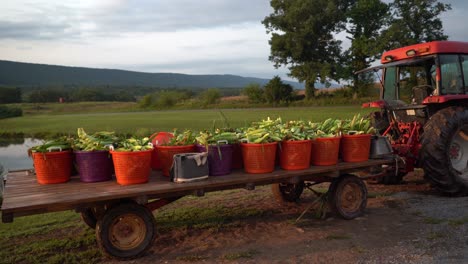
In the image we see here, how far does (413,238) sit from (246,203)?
113 inches

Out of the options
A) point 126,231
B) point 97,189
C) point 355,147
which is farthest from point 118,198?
point 355,147

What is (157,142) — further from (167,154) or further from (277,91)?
(277,91)

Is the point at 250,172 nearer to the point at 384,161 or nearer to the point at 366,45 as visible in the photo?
the point at 384,161

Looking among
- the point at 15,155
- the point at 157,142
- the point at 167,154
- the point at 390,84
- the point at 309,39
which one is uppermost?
the point at 309,39

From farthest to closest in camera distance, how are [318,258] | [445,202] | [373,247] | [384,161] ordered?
[445,202]
[384,161]
[373,247]
[318,258]

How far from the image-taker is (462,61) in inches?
295

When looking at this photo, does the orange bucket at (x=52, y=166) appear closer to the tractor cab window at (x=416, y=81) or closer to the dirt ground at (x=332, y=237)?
the dirt ground at (x=332, y=237)

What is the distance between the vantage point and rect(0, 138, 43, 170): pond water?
19781 millimetres

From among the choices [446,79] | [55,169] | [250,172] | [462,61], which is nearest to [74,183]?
[55,169]

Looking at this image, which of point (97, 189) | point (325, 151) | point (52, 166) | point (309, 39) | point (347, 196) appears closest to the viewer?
point (97, 189)

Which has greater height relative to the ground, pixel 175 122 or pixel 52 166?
pixel 52 166

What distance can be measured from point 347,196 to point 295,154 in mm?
1412

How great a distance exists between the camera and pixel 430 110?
7477 mm

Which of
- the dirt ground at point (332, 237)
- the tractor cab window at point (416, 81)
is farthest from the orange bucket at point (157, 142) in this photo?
the tractor cab window at point (416, 81)
